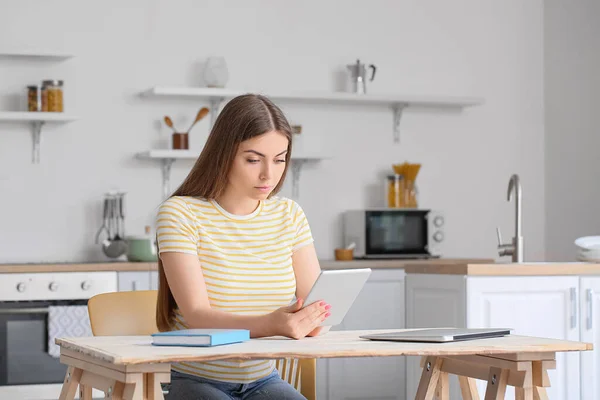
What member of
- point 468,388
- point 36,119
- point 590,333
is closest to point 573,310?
point 590,333

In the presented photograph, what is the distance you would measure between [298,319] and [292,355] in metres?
0.21

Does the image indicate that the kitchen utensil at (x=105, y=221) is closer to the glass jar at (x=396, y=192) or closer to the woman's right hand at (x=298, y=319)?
the glass jar at (x=396, y=192)

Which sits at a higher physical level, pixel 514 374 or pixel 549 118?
pixel 549 118

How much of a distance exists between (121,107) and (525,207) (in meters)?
2.36

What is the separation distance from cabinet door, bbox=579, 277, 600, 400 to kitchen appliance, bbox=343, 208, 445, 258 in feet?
5.27

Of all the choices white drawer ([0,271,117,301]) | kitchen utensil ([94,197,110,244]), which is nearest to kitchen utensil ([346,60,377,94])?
kitchen utensil ([94,197,110,244])

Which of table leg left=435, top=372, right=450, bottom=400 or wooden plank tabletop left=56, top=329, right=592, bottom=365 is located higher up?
wooden plank tabletop left=56, top=329, right=592, bottom=365

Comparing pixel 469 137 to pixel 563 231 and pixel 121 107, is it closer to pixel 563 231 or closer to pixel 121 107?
pixel 563 231

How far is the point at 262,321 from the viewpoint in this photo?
196 cm

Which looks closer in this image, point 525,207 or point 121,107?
point 121,107

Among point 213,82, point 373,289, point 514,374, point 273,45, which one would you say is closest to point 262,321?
point 514,374

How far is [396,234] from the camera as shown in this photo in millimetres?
4926

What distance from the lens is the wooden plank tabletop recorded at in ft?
5.51

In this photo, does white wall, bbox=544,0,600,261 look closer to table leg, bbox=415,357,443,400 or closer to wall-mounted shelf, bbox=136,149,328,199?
wall-mounted shelf, bbox=136,149,328,199
